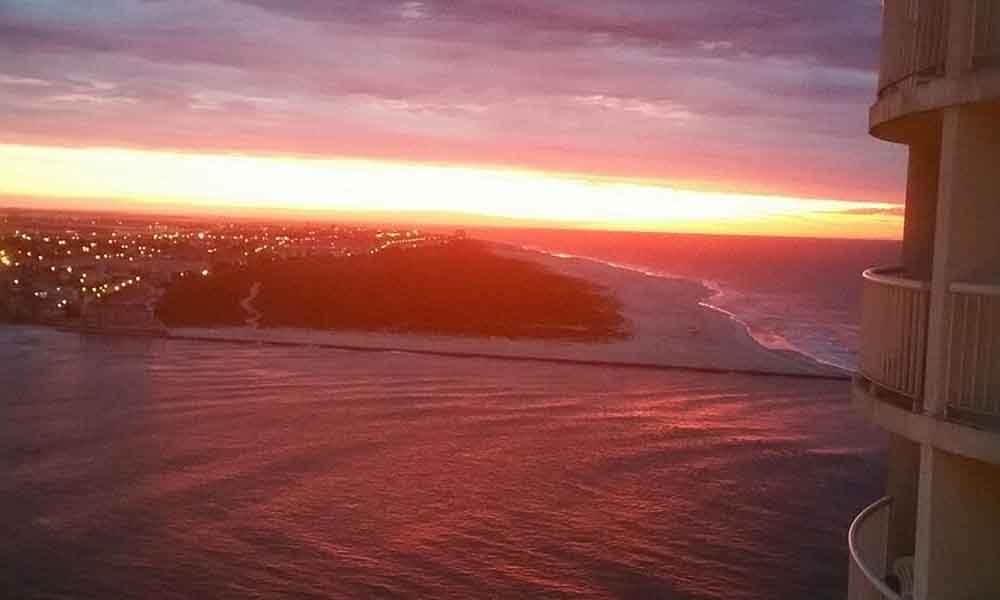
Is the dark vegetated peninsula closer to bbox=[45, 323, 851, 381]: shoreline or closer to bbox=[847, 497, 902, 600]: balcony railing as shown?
bbox=[45, 323, 851, 381]: shoreline

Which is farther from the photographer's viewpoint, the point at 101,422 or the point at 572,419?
the point at 572,419

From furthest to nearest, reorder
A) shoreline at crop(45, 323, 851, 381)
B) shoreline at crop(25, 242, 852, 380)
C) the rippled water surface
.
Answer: shoreline at crop(25, 242, 852, 380)
shoreline at crop(45, 323, 851, 381)
the rippled water surface

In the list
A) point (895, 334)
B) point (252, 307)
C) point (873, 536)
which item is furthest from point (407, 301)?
point (895, 334)

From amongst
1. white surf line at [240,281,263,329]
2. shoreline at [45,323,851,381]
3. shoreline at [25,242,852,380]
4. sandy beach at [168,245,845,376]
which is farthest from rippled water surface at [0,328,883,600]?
white surf line at [240,281,263,329]

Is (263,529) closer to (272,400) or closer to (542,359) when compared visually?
(272,400)

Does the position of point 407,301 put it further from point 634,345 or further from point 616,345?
point 634,345

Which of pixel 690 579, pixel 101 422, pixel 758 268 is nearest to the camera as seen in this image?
pixel 690 579

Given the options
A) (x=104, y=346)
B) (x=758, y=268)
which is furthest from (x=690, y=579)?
(x=758, y=268)
